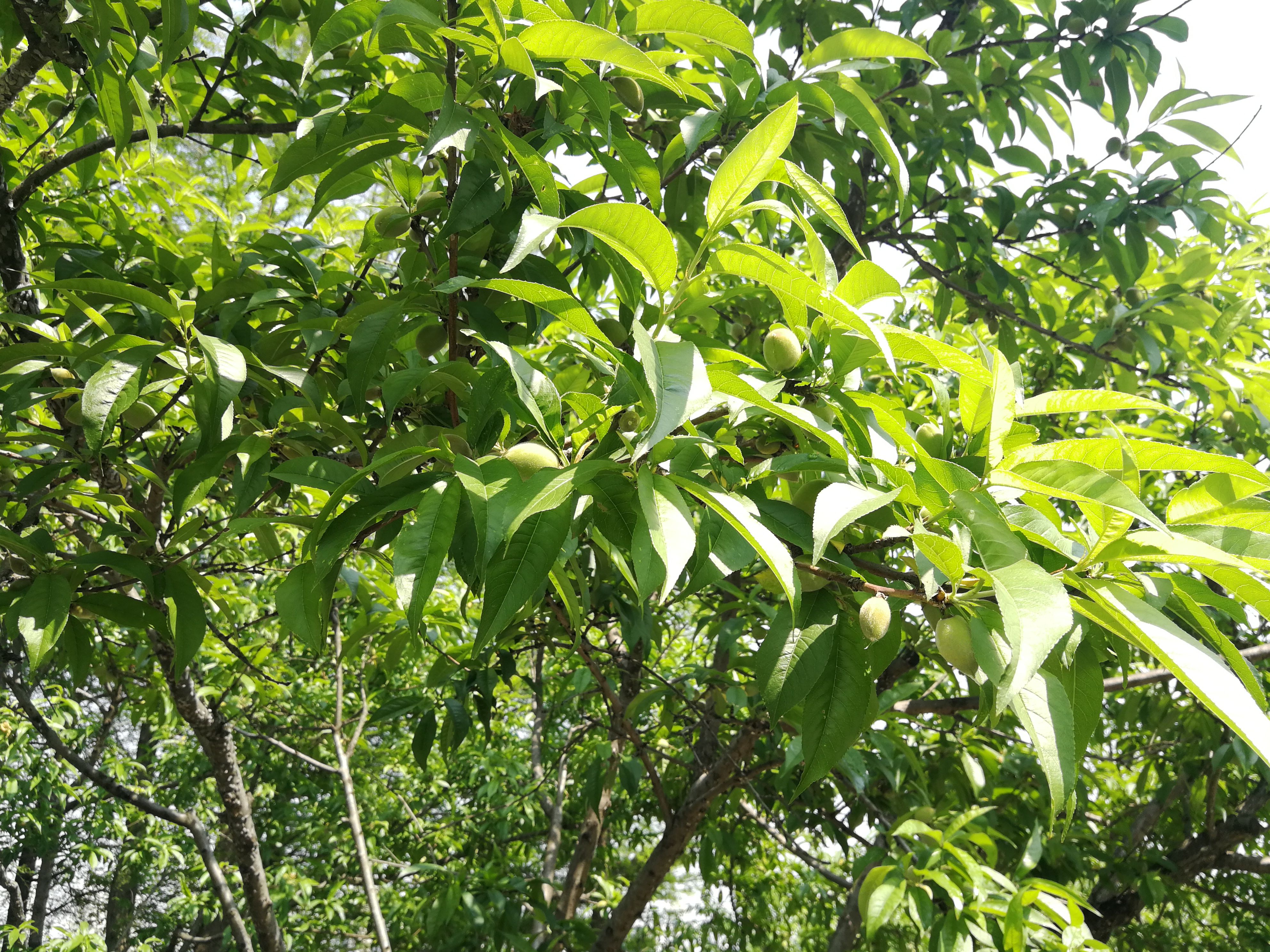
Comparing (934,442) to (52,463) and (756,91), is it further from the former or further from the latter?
(52,463)

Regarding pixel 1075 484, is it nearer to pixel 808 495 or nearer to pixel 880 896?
pixel 808 495

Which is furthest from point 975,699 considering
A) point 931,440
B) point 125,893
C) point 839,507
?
point 125,893

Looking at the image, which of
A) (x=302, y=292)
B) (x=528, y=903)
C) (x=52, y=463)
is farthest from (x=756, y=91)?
(x=528, y=903)

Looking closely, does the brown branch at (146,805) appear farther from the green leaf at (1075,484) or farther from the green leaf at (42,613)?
the green leaf at (1075,484)

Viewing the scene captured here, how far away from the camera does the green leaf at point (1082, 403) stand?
95cm

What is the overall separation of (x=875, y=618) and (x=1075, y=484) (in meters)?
0.25

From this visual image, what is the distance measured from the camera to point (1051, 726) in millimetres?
794

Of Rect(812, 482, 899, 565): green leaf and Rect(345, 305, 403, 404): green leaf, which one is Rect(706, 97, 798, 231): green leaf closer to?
Rect(812, 482, 899, 565): green leaf

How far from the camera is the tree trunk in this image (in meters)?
2.77

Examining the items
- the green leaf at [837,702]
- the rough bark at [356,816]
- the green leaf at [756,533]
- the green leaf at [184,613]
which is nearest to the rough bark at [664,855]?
the rough bark at [356,816]

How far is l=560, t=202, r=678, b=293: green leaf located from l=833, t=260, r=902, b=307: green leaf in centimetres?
25

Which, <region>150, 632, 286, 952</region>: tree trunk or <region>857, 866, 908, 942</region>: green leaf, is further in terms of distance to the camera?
<region>150, 632, 286, 952</region>: tree trunk

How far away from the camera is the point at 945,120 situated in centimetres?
259

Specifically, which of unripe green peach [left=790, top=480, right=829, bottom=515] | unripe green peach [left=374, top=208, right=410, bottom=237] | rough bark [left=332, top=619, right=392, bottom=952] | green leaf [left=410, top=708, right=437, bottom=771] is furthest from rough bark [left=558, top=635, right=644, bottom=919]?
unripe green peach [left=790, top=480, right=829, bottom=515]
